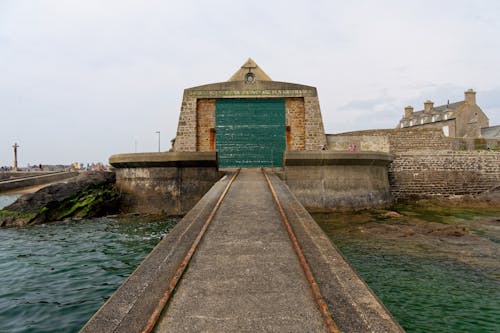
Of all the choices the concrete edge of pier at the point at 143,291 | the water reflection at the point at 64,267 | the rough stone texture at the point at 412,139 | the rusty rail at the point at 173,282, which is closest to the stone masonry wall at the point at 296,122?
the rough stone texture at the point at 412,139

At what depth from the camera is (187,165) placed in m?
11.3

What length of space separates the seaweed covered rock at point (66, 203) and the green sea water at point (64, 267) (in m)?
0.83

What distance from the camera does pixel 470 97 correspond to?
1740 inches

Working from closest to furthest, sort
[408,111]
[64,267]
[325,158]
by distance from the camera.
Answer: [64,267] → [325,158] → [408,111]

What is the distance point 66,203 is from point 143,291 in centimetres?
1014

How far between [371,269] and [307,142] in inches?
404

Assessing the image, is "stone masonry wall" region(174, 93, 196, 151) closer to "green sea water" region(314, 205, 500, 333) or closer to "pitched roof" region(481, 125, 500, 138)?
"green sea water" region(314, 205, 500, 333)

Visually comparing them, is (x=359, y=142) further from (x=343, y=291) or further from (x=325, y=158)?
(x=343, y=291)

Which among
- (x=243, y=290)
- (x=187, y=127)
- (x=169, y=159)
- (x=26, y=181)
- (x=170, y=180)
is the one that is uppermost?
(x=187, y=127)

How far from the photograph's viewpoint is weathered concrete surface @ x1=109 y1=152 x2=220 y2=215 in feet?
36.9

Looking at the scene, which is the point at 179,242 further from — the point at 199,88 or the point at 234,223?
the point at 199,88

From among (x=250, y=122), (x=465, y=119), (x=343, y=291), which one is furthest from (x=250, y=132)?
(x=465, y=119)

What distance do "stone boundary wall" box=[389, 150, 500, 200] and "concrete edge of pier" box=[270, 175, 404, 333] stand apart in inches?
539

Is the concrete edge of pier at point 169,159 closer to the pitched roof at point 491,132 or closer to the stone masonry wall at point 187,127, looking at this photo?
the stone masonry wall at point 187,127
